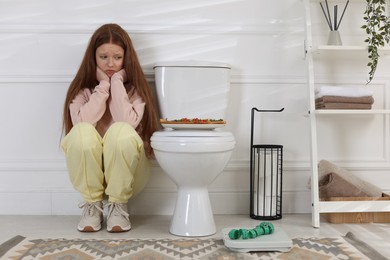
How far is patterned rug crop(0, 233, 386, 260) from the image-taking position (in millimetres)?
1872

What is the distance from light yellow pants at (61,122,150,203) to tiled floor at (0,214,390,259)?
0.61 ft

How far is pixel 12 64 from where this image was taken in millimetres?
2684

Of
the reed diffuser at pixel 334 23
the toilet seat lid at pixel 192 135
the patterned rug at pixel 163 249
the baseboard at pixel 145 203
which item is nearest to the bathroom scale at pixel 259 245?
the patterned rug at pixel 163 249

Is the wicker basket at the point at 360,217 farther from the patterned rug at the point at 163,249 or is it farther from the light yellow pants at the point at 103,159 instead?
the light yellow pants at the point at 103,159

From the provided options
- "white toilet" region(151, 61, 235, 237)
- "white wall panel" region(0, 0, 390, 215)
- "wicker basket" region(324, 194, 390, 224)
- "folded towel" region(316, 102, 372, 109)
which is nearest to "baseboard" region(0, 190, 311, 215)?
"white wall panel" region(0, 0, 390, 215)

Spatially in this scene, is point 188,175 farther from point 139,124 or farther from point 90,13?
point 90,13

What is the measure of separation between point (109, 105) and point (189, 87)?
42cm

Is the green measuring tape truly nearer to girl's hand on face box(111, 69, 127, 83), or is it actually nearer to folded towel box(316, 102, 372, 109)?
folded towel box(316, 102, 372, 109)

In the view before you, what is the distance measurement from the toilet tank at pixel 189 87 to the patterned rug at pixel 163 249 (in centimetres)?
75

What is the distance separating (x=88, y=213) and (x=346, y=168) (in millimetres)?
1404

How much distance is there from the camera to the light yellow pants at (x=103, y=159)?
2.25 m

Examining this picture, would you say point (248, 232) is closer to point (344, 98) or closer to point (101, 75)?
point (344, 98)

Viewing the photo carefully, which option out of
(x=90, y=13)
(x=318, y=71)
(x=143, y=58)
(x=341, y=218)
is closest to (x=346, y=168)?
(x=341, y=218)

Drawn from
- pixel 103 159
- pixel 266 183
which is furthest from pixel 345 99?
pixel 103 159
